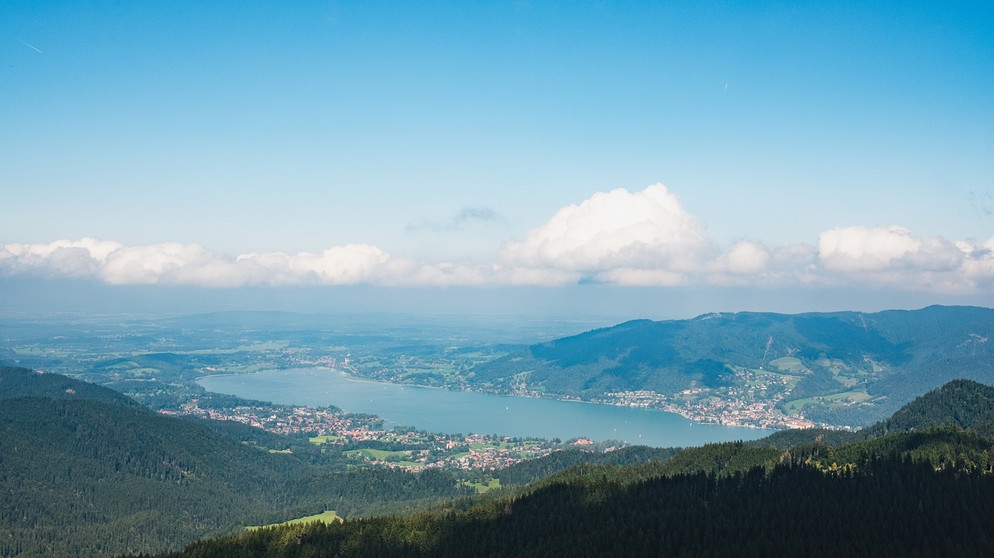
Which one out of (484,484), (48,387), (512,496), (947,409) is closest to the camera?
(512,496)

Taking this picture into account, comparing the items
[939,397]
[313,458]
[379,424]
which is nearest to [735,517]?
[939,397]

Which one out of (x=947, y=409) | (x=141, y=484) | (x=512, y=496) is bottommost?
(x=141, y=484)

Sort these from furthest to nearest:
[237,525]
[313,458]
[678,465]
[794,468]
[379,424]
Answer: [379,424]
[313,458]
[237,525]
[678,465]
[794,468]

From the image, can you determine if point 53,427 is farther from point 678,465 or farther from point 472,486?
point 678,465

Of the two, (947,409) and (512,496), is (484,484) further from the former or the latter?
(947,409)

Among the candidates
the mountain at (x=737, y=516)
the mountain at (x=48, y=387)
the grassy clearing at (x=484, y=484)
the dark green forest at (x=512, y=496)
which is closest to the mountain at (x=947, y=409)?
the dark green forest at (x=512, y=496)

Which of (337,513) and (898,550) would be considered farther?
(337,513)

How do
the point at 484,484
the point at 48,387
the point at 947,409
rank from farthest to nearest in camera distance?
the point at 48,387, the point at 484,484, the point at 947,409

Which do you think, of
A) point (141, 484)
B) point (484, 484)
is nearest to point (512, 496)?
point (484, 484)
